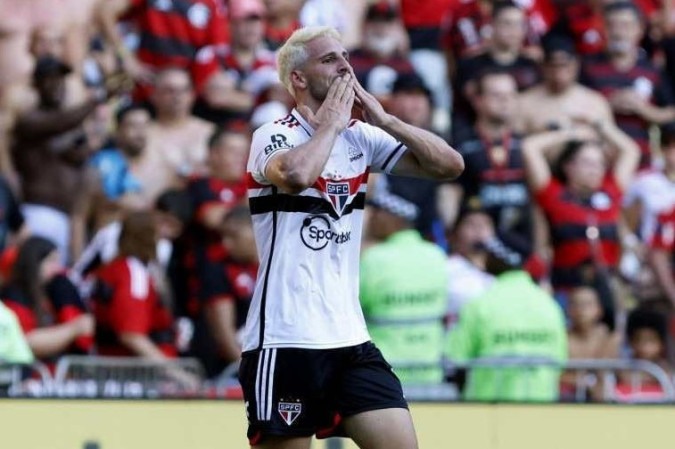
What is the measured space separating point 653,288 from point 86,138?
14.8ft

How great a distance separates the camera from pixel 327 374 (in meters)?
6.01

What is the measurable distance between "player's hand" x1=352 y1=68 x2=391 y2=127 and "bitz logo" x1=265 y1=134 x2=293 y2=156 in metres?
0.33

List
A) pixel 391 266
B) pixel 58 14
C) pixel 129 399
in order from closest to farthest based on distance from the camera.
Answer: pixel 129 399, pixel 391 266, pixel 58 14

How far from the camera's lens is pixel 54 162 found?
449 inches

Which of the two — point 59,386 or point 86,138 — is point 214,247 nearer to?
point 86,138

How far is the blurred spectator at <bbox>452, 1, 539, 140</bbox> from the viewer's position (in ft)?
40.9

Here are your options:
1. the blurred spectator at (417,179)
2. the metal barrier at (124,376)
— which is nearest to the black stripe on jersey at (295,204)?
the metal barrier at (124,376)

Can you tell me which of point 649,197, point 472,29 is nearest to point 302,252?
point 649,197

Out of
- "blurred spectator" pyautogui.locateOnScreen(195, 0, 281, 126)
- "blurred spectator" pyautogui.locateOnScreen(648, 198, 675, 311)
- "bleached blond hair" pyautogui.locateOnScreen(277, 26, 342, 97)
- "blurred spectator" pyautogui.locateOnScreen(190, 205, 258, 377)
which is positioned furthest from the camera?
"blurred spectator" pyautogui.locateOnScreen(195, 0, 281, 126)

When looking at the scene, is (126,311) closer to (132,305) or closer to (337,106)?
(132,305)

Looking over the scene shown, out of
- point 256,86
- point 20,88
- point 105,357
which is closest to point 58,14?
point 20,88

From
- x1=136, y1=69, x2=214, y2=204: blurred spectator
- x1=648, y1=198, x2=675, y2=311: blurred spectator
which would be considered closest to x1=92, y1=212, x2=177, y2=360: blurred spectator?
x1=136, y1=69, x2=214, y2=204: blurred spectator

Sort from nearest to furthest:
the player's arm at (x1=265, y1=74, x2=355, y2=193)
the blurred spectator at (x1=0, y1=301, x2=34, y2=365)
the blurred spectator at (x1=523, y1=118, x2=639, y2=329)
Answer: the player's arm at (x1=265, y1=74, x2=355, y2=193), the blurred spectator at (x1=0, y1=301, x2=34, y2=365), the blurred spectator at (x1=523, y1=118, x2=639, y2=329)

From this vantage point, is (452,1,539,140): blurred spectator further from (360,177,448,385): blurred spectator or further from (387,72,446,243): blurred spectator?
(360,177,448,385): blurred spectator
